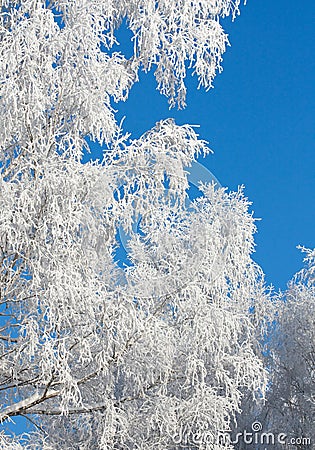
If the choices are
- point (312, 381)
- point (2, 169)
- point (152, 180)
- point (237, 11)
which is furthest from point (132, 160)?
point (312, 381)

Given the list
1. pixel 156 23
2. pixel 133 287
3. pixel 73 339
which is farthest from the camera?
pixel 156 23

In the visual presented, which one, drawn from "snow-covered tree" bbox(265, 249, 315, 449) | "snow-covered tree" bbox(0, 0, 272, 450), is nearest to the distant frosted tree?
"snow-covered tree" bbox(265, 249, 315, 449)

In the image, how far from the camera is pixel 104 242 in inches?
288

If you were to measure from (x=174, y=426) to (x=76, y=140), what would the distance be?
9.86 feet

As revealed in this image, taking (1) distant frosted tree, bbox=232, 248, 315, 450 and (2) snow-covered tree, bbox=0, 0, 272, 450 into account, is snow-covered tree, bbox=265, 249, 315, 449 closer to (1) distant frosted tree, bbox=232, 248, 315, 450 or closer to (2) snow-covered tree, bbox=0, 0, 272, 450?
(1) distant frosted tree, bbox=232, 248, 315, 450

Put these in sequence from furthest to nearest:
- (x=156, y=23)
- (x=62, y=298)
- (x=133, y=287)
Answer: (x=156, y=23) → (x=133, y=287) → (x=62, y=298)

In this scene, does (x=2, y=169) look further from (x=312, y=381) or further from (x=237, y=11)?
(x=312, y=381)

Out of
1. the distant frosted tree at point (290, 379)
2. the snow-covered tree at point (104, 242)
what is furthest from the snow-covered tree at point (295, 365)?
the snow-covered tree at point (104, 242)

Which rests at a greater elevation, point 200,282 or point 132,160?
point 132,160

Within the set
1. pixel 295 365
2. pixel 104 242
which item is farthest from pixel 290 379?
pixel 104 242

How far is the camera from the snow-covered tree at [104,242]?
6793 millimetres

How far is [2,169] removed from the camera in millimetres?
7914

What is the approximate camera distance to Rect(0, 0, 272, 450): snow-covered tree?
6793 millimetres

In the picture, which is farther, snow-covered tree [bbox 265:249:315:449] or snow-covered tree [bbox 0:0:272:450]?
snow-covered tree [bbox 265:249:315:449]
